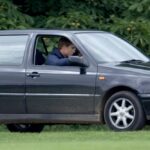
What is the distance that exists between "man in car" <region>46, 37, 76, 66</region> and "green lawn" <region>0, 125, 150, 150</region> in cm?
146

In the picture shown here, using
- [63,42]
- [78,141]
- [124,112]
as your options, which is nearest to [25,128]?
[63,42]

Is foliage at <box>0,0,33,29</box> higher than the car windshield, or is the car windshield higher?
the car windshield

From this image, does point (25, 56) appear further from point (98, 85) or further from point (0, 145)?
point (0, 145)

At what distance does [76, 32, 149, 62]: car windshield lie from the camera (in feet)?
50.7

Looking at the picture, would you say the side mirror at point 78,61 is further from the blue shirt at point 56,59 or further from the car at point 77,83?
the blue shirt at point 56,59

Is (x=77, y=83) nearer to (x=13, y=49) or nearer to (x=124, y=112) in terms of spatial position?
(x=124, y=112)

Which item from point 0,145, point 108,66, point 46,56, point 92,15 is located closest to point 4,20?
point 92,15

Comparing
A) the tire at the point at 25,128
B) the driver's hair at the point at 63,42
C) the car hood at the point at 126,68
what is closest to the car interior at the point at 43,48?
the driver's hair at the point at 63,42

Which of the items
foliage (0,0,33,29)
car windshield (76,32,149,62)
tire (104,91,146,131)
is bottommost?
tire (104,91,146,131)

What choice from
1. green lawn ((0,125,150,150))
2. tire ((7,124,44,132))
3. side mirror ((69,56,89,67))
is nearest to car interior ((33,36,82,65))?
side mirror ((69,56,89,67))

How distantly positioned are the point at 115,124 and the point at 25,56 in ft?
5.89

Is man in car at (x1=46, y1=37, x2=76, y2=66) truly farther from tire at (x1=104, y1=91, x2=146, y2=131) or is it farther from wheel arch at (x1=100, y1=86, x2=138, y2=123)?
tire at (x1=104, y1=91, x2=146, y2=131)

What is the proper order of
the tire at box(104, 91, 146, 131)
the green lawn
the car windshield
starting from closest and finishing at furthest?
1. the green lawn
2. the tire at box(104, 91, 146, 131)
3. the car windshield

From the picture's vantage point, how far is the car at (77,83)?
1499cm
